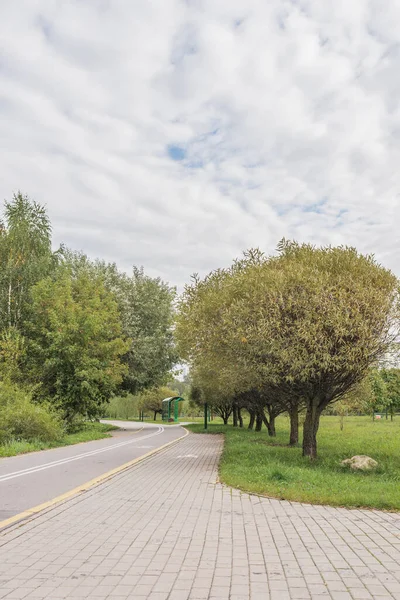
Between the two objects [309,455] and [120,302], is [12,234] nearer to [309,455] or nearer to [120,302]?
[120,302]

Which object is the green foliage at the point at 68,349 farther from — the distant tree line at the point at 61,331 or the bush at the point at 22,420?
the bush at the point at 22,420

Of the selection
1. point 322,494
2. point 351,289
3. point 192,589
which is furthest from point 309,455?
point 192,589

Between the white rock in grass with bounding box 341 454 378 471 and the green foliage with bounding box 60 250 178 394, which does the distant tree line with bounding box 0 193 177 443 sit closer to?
the green foliage with bounding box 60 250 178 394

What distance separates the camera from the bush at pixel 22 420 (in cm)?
1795

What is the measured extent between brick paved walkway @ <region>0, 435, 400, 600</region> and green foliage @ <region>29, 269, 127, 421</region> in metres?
18.5

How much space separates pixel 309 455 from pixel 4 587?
1190 centimetres

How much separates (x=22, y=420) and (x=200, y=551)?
15001mm

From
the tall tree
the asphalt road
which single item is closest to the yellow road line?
the asphalt road

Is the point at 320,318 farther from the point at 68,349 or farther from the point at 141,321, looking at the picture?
the point at 141,321

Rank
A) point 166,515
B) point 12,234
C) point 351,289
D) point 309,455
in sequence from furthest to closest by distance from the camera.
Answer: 1. point 12,234
2. point 309,455
3. point 351,289
4. point 166,515

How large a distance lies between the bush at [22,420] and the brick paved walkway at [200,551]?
10736 mm

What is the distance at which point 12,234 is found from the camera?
1178 inches

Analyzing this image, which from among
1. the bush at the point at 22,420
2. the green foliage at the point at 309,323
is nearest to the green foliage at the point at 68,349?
the bush at the point at 22,420

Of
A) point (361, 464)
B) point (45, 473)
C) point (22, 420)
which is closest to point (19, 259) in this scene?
point (22, 420)
